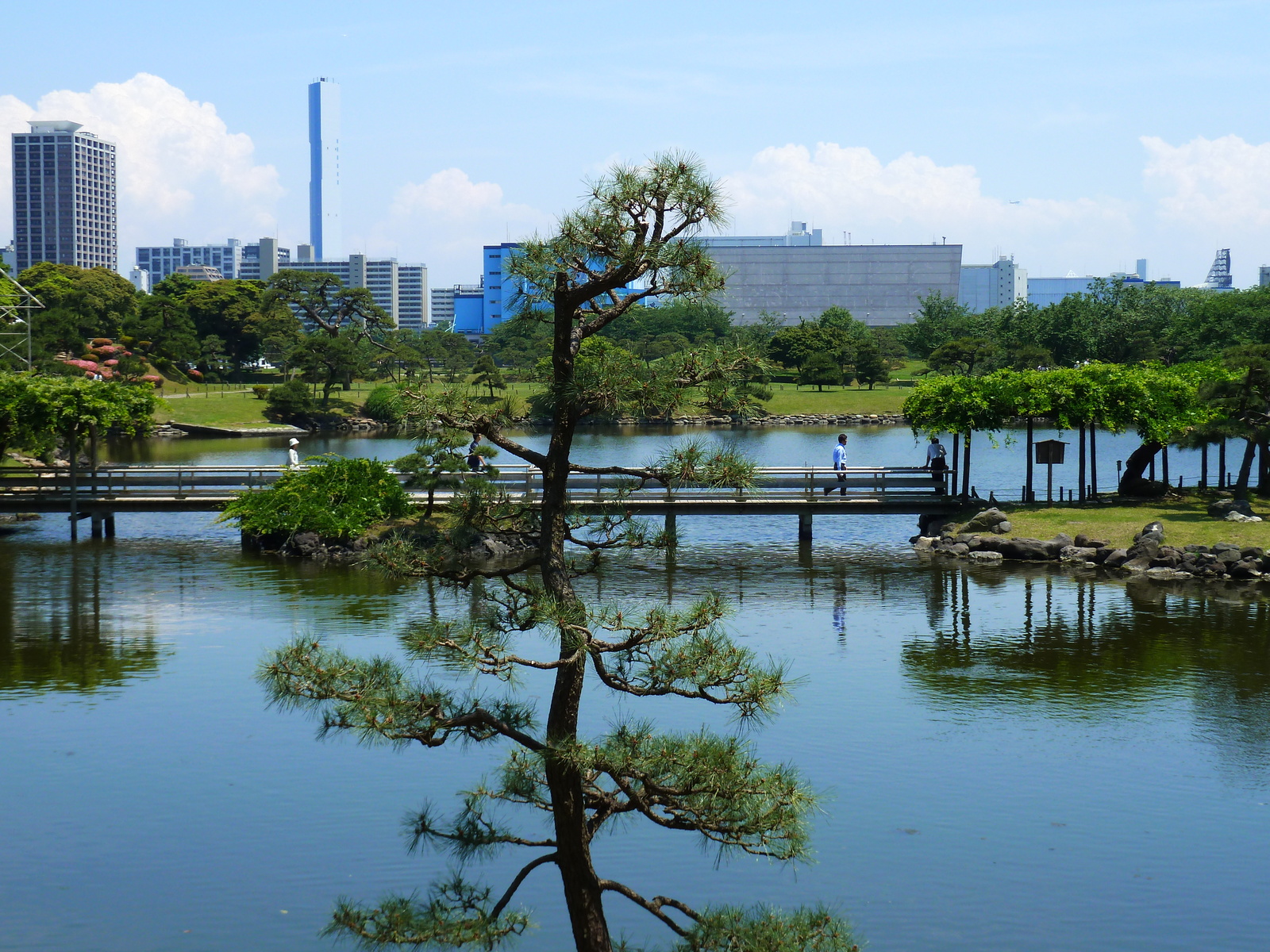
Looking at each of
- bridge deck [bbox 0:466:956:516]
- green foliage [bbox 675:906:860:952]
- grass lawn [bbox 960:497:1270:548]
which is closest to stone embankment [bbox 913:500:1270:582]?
grass lawn [bbox 960:497:1270:548]

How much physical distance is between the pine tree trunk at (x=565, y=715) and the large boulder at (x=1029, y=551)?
2073 centimetres

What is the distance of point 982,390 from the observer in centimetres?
2961

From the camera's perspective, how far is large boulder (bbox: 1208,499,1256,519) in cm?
2783

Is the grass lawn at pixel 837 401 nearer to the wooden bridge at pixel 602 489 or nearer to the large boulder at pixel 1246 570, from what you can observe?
the wooden bridge at pixel 602 489

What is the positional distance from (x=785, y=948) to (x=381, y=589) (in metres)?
17.4

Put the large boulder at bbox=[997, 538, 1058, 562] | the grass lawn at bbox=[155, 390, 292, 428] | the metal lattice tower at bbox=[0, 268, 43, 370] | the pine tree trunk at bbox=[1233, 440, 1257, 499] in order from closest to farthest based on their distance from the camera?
the large boulder at bbox=[997, 538, 1058, 562]
the pine tree trunk at bbox=[1233, 440, 1257, 499]
the metal lattice tower at bbox=[0, 268, 43, 370]
the grass lawn at bbox=[155, 390, 292, 428]

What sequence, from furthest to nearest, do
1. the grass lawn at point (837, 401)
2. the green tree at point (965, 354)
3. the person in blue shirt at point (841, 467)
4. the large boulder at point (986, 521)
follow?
the grass lawn at point (837, 401) → the green tree at point (965, 354) → the person in blue shirt at point (841, 467) → the large boulder at point (986, 521)

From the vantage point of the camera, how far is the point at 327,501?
27656 millimetres

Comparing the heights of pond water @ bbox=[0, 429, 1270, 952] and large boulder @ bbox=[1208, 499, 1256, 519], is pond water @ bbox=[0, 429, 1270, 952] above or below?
below

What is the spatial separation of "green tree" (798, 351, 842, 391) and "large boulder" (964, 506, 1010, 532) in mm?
66446

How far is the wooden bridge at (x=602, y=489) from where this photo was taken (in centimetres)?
2878

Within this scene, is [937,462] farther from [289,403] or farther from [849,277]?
[849,277]

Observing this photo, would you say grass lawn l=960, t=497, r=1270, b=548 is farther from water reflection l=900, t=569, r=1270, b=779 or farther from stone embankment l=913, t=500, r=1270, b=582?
water reflection l=900, t=569, r=1270, b=779

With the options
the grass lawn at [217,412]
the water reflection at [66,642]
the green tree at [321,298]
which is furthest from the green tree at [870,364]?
the water reflection at [66,642]
